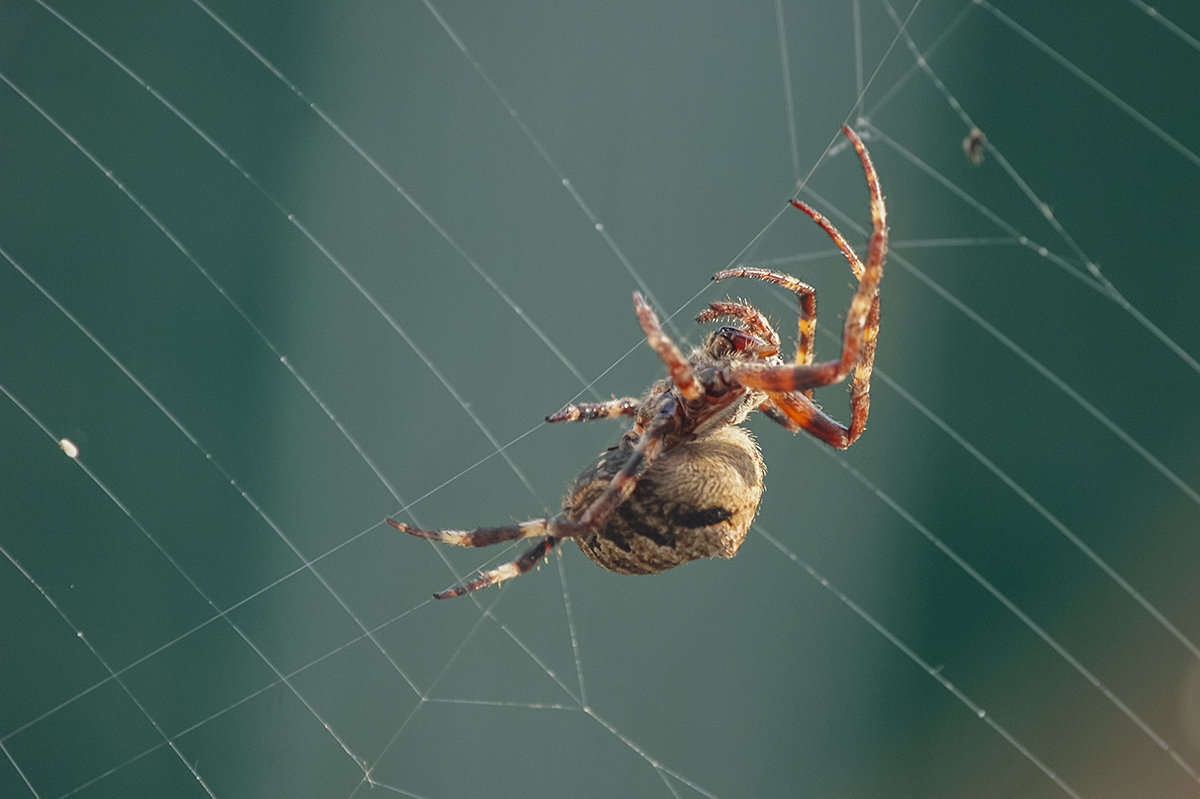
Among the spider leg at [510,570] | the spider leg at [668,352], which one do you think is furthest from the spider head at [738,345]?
the spider leg at [510,570]

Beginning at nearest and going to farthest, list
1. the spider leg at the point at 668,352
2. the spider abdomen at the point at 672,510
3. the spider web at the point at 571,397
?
the spider leg at the point at 668,352
the spider abdomen at the point at 672,510
the spider web at the point at 571,397

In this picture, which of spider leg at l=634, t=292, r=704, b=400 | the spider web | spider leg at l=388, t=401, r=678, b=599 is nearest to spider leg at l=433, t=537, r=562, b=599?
spider leg at l=388, t=401, r=678, b=599

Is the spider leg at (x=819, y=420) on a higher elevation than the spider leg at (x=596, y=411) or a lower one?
higher

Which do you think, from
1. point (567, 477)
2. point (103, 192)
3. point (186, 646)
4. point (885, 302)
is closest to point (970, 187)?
point (885, 302)

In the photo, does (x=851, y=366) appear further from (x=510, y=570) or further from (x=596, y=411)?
(x=510, y=570)

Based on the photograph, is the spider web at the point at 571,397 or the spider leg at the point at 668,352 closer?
the spider leg at the point at 668,352

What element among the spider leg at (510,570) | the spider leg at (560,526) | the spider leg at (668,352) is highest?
the spider leg at (668,352)

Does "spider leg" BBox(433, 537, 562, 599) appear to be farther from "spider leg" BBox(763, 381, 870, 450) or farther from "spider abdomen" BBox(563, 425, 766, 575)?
"spider leg" BBox(763, 381, 870, 450)

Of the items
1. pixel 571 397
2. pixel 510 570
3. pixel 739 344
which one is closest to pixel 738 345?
pixel 739 344

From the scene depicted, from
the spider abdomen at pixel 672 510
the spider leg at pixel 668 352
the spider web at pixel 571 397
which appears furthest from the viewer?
the spider web at pixel 571 397

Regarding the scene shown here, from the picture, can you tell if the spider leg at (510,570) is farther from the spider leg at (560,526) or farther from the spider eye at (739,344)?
the spider eye at (739,344)
